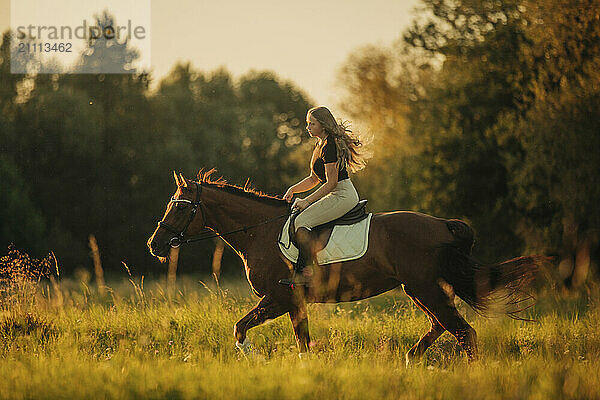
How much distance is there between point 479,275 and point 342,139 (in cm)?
225

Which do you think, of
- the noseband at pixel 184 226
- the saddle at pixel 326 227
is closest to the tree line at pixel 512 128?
the saddle at pixel 326 227

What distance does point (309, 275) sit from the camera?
8312mm

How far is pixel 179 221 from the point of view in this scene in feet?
28.1

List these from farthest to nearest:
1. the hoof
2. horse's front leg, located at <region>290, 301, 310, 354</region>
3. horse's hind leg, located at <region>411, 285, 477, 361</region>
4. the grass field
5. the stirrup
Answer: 1. horse's front leg, located at <region>290, 301, 310, 354</region>
2. the stirrup
3. horse's hind leg, located at <region>411, 285, 477, 361</region>
4. the hoof
5. the grass field

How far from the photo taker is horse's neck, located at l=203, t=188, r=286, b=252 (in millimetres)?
8711

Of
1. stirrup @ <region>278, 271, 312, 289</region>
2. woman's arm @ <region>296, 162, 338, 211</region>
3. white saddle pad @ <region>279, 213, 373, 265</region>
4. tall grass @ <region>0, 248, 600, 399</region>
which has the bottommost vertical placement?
tall grass @ <region>0, 248, 600, 399</region>

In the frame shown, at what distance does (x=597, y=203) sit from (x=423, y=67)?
1456 centimetres

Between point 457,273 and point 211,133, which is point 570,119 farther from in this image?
point 211,133

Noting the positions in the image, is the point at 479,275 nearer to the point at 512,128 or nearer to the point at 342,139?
the point at 342,139

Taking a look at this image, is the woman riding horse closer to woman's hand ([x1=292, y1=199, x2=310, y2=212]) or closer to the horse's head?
woman's hand ([x1=292, y1=199, x2=310, y2=212])

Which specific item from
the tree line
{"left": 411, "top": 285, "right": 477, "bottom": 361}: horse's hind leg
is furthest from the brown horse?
the tree line

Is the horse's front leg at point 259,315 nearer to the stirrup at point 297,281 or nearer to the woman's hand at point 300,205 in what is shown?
the stirrup at point 297,281

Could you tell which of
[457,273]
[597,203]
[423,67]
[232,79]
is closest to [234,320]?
[457,273]

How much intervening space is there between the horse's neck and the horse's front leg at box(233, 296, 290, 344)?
81 centimetres
